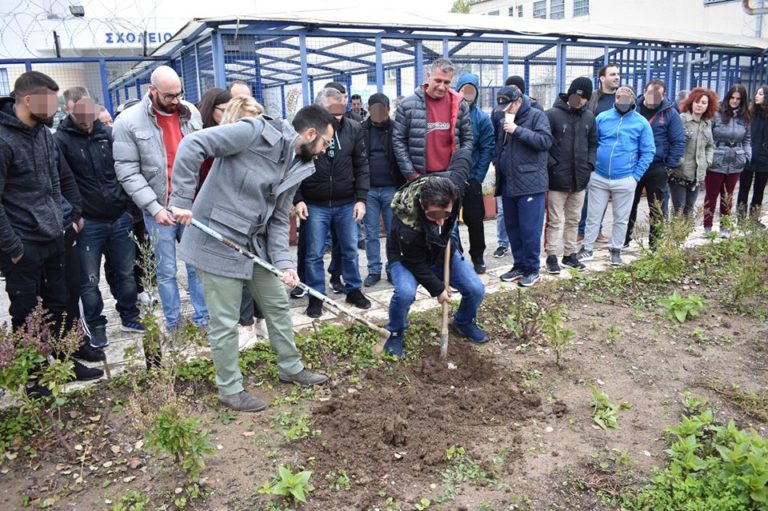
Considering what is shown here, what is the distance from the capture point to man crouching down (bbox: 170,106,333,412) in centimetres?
316

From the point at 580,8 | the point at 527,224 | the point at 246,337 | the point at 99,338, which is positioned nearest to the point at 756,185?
the point at 527,224

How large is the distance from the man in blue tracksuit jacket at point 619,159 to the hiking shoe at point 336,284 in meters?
2.91

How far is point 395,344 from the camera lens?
166 inches

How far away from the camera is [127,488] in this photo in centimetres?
285

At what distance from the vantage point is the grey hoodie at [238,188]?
3170mm

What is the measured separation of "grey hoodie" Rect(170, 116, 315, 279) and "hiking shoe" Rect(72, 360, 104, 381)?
1.11 metres


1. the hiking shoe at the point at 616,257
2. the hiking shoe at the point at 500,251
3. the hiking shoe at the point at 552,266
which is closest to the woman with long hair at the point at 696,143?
the hiking shoe at the point at 616,257

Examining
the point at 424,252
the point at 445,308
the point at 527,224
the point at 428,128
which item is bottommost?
the point at 445,308

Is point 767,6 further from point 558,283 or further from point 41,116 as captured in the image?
point 41,116

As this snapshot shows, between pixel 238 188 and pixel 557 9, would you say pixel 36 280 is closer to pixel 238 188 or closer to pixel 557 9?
pixel 238 188

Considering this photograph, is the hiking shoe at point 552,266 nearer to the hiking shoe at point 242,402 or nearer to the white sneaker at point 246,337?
the white sneaker at point 246,337

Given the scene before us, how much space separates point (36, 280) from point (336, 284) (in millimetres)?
2627

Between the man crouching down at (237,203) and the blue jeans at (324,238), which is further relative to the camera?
the blue jeans at (324,238)

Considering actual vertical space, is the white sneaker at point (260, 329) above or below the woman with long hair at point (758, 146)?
below
